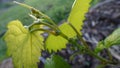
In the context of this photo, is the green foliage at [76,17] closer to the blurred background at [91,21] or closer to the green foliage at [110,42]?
the green foliage at [110,42]

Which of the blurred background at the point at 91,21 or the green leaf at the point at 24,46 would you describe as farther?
the blurred background at the point at 91,21

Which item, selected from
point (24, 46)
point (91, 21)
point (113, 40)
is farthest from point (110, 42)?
point (91, 21)

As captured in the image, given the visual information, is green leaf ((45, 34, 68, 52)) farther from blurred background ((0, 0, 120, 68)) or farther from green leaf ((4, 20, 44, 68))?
blurred background ((0, 0, 120, 68))

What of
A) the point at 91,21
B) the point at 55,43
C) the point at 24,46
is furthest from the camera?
the point at 91,21

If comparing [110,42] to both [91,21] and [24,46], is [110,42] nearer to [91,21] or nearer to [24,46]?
[24,46]

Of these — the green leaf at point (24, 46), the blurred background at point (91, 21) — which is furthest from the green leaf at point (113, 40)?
the blurred background at point (91, 21)

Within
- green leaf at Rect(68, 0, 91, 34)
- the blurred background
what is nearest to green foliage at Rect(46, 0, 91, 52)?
green leaf at Rect(68, 0, 91, 34)
